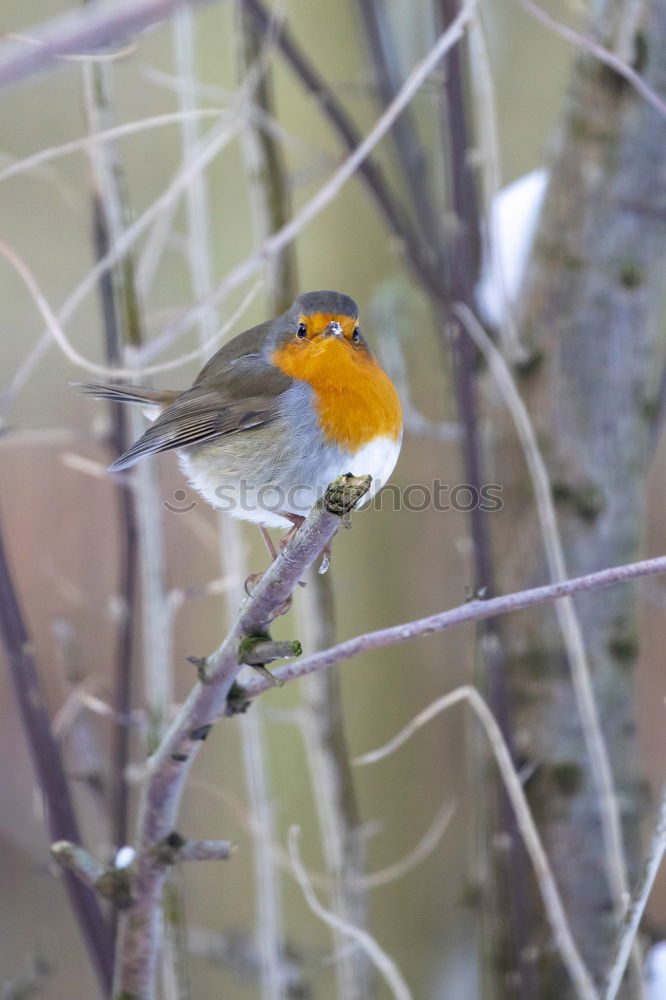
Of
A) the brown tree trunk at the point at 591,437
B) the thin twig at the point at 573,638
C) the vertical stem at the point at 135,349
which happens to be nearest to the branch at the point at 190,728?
the vertical stem at the point at 135,349

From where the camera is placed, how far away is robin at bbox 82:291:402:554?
4.99 ft

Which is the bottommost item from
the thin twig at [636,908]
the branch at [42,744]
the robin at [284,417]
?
the thin twig at [636,908]

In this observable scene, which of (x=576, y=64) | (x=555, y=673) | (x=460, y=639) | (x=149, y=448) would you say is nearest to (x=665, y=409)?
(x=555, y=673)

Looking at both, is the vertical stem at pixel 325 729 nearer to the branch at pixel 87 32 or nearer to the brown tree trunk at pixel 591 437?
the brown tree trunk at pixel 591 437

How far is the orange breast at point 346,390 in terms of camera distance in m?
1.53

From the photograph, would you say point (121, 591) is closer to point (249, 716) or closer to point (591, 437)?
point (249, 716)

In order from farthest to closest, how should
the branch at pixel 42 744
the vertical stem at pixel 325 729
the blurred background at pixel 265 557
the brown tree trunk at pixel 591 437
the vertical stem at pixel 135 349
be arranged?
the blurred background at pixel 265 557 → the brown tree trunk at pixel 591 437 → the vertical stem at pixel 325 729 → the vertical stem at pixel 135 349 → the branch at pixel 42 744

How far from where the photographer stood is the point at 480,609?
0.96 metres

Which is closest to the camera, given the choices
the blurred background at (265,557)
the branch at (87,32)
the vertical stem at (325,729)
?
the branch at (87,32)

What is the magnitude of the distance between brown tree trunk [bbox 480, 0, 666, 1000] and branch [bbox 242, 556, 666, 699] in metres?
0.97

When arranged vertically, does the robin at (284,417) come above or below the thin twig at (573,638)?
above

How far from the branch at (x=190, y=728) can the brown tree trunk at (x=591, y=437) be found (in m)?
A: 0.90

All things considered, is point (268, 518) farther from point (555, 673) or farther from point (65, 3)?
point (65, 3)

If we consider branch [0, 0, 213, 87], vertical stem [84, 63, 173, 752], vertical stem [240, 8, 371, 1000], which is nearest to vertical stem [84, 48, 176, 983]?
vertical stem [84, 63, 173, 752]
